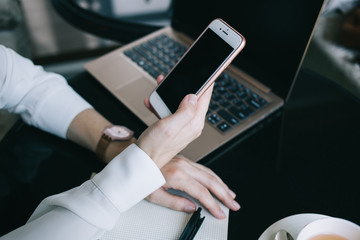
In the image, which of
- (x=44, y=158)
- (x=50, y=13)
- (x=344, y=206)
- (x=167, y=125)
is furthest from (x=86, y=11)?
(x=344, y=206)

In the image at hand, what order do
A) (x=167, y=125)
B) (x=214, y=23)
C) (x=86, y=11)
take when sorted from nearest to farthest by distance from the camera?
(x=167, y=125), (x=214, y=23), (x=86, y=11)

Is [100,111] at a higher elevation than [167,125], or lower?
lower

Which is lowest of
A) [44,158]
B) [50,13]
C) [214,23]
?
[44,158]

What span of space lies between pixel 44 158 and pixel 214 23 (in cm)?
39

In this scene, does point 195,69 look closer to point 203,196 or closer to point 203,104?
point 203,104

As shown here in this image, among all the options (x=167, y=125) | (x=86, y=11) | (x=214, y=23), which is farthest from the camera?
(x=86, y=11)

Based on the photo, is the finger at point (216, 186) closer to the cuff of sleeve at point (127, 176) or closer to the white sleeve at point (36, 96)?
the cuff of sleeve at point (127, 176)

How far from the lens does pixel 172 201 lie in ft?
1.55

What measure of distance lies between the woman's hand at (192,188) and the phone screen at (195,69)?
3.9 inches

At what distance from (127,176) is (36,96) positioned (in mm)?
321

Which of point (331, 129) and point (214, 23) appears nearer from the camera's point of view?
point (214, 23)

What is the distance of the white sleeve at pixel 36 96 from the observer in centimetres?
59

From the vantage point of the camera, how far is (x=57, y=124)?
59cm

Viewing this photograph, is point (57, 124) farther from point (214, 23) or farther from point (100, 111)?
point (214, 23)
